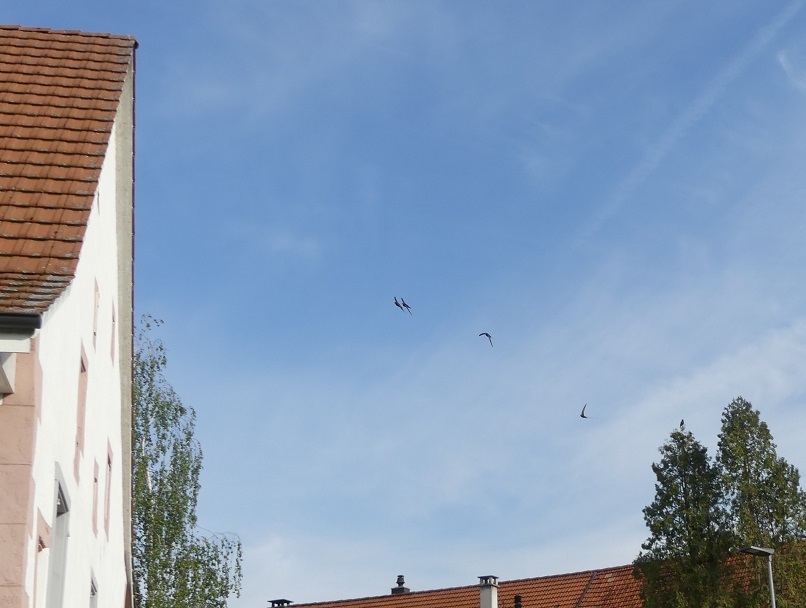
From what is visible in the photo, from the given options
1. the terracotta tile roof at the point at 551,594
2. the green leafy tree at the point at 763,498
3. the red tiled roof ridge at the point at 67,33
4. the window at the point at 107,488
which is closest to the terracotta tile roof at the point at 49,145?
the red tiled roof ridge at the point at 67,33

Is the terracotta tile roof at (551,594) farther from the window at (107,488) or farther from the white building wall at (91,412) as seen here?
the window at (107,488)

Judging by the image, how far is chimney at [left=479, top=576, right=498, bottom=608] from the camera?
4600 centimetres

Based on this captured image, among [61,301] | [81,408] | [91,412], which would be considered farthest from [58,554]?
[61,301]

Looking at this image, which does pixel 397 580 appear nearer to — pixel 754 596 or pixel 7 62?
pixel 754 596

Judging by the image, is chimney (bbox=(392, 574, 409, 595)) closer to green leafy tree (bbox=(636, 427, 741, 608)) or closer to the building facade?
green leafy tree (bbox=(636, 427, 741, 608))


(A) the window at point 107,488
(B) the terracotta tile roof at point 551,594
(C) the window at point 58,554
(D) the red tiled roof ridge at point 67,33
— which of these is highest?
(D) the red tiled roof ridge at point 67,33

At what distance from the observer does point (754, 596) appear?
104 ft

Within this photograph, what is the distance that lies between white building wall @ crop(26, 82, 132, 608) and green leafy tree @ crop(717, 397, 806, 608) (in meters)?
19.1

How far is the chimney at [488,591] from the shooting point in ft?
151

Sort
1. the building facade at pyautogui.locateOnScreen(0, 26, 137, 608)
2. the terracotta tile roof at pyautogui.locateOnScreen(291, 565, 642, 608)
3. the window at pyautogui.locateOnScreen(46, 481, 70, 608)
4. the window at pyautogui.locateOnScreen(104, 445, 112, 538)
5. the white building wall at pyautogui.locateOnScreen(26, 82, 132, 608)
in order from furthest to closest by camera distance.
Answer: the terracotta tile roof at pyautogui.locateOnScreen(291, 565, 642, 608), the window at pyautogui.locateOnScreen(104, 445, 112, 538), the window at pyautogui.locateOnScreen(46, 481, 70, 608), the white building wall at pyautogui.locateOnScreen(26, 82, 132, 608), the building facade at pyautogui.locateOnScreen(0, 26, 137, 608)

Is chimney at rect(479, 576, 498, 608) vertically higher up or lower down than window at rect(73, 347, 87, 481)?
higher up

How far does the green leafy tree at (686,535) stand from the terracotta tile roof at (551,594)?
931cm

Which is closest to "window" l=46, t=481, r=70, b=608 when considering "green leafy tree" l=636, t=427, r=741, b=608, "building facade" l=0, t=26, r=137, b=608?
"building facade" l=0, t=26, r=137, b=608

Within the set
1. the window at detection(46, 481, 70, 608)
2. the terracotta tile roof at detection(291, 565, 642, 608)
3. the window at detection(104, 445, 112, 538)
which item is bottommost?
the window at detection(46, 481, 70, 608)
